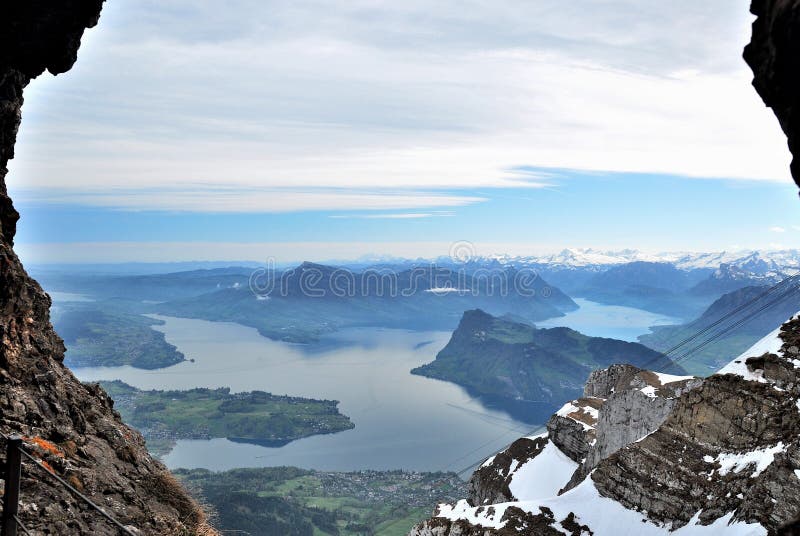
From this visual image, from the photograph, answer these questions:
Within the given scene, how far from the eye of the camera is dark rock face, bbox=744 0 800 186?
8.33m

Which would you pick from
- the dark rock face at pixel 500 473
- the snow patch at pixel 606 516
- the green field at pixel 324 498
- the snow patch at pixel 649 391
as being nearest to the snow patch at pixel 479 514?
the snow patch at pixel 606 516

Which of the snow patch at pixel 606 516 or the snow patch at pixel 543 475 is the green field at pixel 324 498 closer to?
the snow patch at pixel 543 475

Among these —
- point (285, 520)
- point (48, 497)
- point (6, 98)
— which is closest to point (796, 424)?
point (48, 497)

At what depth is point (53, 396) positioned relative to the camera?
17.8 meters

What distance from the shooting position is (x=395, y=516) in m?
149

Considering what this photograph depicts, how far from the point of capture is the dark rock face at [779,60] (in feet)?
27.3

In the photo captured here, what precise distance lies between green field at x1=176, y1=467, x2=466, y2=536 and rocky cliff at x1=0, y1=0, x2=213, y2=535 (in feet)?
356

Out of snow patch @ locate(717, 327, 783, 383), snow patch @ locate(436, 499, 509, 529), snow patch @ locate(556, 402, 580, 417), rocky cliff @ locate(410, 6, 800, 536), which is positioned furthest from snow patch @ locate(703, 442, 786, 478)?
snow patch @ locate(556, 402, 580, 417)

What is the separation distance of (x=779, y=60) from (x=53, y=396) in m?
20.8

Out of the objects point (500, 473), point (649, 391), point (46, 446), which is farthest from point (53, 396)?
point (500, 473)

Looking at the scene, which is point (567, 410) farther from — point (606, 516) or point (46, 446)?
point (46, 446)

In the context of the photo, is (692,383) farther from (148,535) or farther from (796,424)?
(148,535)

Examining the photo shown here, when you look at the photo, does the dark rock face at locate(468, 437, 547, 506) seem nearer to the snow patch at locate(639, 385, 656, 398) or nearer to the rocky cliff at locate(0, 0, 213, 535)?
the snow patch at locate(639, 385, 656, 398)

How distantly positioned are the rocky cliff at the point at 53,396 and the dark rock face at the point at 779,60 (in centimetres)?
1678
